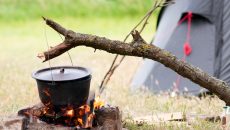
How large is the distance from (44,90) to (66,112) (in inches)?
10.8

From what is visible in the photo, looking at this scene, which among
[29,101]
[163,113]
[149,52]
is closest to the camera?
[149,52]

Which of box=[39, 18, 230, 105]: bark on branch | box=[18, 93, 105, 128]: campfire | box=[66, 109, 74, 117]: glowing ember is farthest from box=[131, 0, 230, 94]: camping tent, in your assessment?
box=[66, 109, 74, 117]: glowing ember

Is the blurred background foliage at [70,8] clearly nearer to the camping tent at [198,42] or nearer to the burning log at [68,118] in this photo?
the camping tent at [198,42]

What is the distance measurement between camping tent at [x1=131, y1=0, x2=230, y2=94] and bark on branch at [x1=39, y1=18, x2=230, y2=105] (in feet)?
8.58

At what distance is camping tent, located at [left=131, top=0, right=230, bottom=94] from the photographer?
7512mm

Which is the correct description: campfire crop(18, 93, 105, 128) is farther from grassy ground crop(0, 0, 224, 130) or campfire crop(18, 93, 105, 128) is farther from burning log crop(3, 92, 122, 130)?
grassy ground crop(0, 0, 224, 130)

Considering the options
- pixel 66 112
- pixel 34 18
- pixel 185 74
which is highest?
pixel 34 18

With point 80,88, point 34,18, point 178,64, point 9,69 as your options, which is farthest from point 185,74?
point 34,18

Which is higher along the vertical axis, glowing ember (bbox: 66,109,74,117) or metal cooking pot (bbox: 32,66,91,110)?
metal cooking pot (bbox: 32,66,91,110)

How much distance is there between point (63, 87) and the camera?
433 centimetres

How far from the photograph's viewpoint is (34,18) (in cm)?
1515

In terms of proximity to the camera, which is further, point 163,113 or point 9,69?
point 9,69

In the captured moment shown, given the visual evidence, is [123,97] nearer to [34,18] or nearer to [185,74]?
[185,74]

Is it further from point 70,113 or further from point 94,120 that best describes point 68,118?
point 94,120
